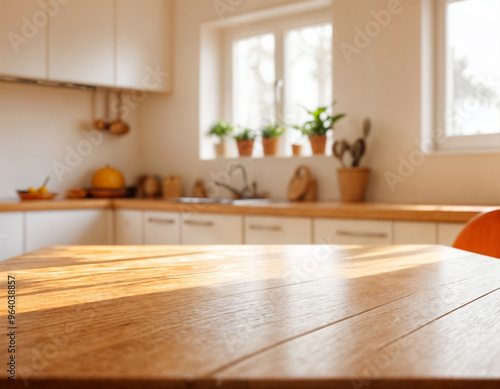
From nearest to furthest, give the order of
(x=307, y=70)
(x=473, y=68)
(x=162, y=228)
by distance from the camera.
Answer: (x=473, y=68), (x=162, y=228), (x=307, y=70)

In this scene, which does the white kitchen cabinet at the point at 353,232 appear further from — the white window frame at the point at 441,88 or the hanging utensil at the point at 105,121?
the hanging utensil at the point at 105,121

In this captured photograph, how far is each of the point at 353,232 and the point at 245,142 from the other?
59.7 inches

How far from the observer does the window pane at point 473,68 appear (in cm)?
302

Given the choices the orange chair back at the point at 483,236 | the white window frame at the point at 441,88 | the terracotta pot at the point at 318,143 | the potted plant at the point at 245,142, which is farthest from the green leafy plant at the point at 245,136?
the orange chair back at the point at 483,236

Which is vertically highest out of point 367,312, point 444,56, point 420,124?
point 444,56

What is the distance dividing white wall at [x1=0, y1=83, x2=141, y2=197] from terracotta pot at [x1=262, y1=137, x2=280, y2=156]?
1.24 metres

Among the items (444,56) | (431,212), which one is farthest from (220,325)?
(444,56)

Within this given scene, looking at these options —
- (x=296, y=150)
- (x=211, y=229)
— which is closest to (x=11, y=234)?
(x=211, y=229)

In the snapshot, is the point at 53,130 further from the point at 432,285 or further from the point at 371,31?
the point at 432,285

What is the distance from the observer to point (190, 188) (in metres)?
4.27

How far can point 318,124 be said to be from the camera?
351 cm

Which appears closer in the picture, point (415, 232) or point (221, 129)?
point (415, 232)

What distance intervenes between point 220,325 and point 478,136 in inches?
107

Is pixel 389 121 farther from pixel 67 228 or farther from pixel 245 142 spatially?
pixel 67 228
